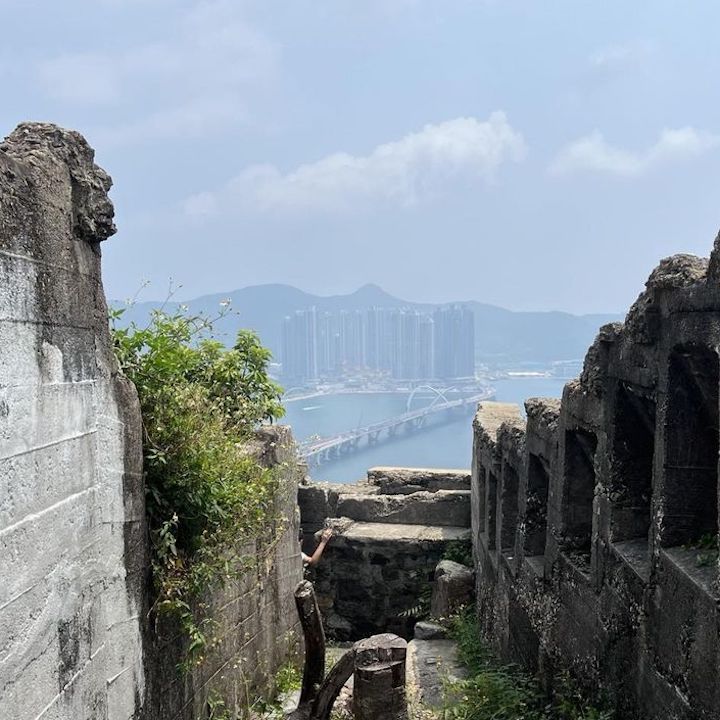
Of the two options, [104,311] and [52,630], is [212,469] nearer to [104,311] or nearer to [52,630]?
[104,311]

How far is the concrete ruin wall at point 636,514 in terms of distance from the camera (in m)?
3.63

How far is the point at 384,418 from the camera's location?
71.7 metres

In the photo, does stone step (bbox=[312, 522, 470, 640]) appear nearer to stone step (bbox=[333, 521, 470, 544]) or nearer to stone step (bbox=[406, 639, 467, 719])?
stone step (bbox=[333, 521, 470, 544])

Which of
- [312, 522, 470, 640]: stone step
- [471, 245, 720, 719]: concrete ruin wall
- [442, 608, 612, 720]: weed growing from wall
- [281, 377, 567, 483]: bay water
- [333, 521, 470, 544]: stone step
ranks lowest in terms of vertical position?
[281, 377, 567, 483]: bay water

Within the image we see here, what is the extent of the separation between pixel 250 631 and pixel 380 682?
1.25 metres

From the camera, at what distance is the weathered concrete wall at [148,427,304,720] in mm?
4984

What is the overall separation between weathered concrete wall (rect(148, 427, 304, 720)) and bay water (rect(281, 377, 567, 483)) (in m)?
38.1

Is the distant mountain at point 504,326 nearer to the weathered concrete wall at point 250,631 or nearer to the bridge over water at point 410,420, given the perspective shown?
the bridge over water at point 410,420

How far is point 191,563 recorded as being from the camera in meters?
5.00

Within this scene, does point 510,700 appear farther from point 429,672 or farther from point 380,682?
point 429,672

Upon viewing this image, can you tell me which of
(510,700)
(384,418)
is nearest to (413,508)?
(510,700)

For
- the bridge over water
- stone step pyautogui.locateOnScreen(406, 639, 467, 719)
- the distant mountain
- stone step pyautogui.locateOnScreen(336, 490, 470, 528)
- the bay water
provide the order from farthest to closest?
the distant mountain
the bay water
the bridge over water
stone step pyautogui.locateOnScreen(336, 490, 470, 528)
stone step pyautogui.locateOnScreen(406, 639, 467, 719)

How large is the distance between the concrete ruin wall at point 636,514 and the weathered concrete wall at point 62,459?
2.76m

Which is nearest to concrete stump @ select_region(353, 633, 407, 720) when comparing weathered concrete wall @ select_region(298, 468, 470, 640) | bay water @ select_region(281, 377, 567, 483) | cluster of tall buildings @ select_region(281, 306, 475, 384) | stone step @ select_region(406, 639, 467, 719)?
stone step @ select_region(406, 639, 467, 719)
